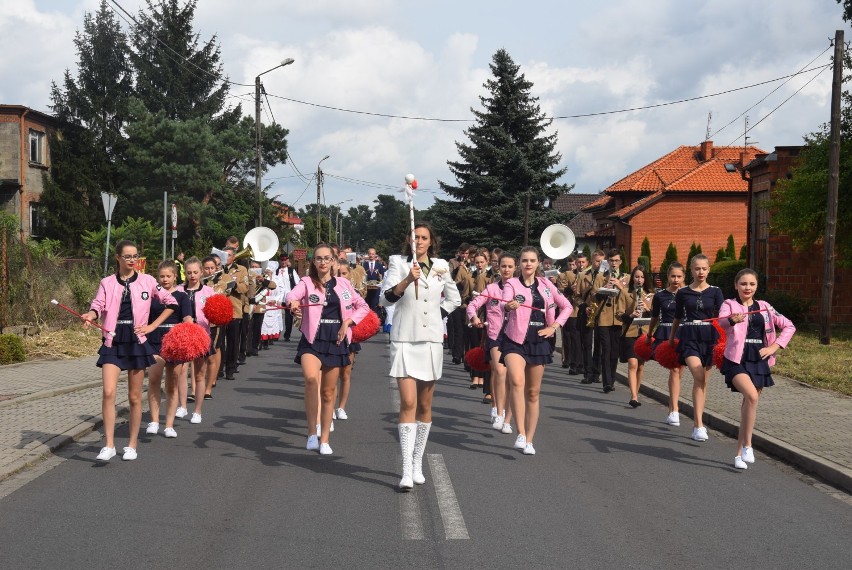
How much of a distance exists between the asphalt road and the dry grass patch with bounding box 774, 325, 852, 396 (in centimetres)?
485

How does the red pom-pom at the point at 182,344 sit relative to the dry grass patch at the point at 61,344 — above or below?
above

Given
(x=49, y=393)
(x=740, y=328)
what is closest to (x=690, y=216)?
(x=49, y=393)

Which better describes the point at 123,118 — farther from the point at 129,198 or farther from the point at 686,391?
the point at 686,391

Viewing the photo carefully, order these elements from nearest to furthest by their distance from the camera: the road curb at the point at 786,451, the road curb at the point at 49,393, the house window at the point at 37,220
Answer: the road curb at the point at 786,451
the road curb at the point at 49,393
the house window at the point at 37,220

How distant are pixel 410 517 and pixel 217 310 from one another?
4665 mm

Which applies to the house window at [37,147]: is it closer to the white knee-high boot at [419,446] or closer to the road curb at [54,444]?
the road curb at [54,444]

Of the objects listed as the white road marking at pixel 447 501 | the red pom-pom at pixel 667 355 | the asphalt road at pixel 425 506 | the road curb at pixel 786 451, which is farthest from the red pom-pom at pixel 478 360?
the road curb at pixel 786 451

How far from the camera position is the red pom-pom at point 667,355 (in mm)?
9883

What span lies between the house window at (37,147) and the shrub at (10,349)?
29.7 m

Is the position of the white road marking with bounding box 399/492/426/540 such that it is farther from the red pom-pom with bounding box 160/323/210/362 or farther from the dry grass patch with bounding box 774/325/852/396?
the dry grass patch with bounding box 774/325/852/396

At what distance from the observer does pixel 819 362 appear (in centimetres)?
1655

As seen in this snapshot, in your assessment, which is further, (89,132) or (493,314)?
(89,132)

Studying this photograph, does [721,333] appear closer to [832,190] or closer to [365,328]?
[365,328]

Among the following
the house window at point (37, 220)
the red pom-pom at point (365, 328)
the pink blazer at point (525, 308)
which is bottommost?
the red pom-pom at point (365, 328)
